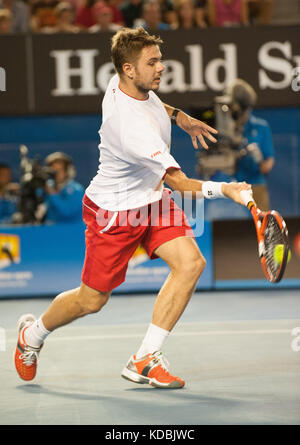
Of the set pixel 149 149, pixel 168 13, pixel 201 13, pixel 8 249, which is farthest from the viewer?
pixel 168 13

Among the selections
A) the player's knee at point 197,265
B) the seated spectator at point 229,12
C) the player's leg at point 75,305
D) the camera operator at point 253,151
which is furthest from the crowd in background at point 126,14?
the player's knee at point 197,265

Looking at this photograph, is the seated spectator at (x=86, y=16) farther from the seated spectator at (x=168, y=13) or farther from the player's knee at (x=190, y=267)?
the player's knee at (x=190, y=267)

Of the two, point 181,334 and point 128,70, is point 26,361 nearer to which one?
point 181,334

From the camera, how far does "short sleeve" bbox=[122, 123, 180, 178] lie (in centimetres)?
481

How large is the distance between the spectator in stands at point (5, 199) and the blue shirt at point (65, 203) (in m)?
0.76

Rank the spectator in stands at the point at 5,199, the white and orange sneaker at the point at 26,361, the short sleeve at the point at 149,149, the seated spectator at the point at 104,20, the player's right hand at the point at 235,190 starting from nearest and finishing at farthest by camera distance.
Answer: the player's right hand at the point at 235,190, the short sleeve at the point at 149,149, the white and orange sneaker at the point at 26,361, the spectator in stands at the point at 5,199, the seated spectator at the point at 104,20

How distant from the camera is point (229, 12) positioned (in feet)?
39.9

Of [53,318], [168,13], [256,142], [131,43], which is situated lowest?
[53,318]

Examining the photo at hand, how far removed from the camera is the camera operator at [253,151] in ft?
32.5

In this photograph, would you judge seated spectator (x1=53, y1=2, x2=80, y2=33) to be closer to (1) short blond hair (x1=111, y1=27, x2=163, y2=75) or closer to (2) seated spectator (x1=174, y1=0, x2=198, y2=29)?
(2) seated spectator (x1=174, y1=0, x2=198, y2=29)

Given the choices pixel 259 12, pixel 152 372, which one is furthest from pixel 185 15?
pixel 152 372

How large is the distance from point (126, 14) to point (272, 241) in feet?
26.8

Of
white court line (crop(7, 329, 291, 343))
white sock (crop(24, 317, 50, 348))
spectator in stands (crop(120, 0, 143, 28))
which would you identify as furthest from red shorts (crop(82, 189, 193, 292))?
spectator in stands (crop(120, 0, 143, 28))

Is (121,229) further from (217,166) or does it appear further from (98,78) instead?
(98,78)
